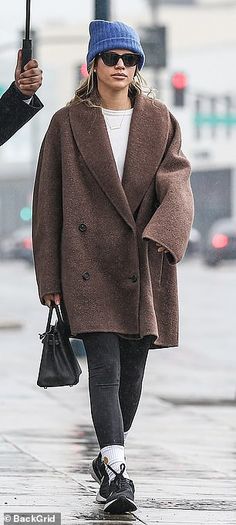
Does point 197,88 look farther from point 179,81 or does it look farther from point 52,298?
point 52,298

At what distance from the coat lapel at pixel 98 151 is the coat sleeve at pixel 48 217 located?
3.6 inches

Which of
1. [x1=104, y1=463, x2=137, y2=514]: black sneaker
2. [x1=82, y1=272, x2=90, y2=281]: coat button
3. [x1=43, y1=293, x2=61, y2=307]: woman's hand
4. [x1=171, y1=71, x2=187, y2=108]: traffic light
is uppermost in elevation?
[x1=82, y1=272, x2=90, y2=281]: coat button

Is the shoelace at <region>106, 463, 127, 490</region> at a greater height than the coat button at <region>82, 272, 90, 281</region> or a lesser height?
lesser

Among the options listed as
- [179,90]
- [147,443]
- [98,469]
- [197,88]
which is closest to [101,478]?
[98,469]

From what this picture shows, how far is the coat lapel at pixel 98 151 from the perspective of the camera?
568cm

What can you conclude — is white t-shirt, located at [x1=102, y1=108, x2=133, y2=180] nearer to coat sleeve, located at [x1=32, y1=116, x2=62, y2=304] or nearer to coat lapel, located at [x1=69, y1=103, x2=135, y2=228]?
coat lapel, located at [x1=69, y1=103, x2=135, y2=228]

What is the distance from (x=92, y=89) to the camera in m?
5.90

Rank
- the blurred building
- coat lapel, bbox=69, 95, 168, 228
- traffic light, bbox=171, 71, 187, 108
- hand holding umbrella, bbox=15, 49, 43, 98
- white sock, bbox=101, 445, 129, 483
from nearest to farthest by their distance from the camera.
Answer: hand holding umbrella, bbox=15, 49, 43, 98 < white sock, bbox=101, 445, 129, 483 < coat lapel, bbox=69, 95, 168, 228 < traffic light, bbox=171, 71, 187, 108 < the blurred building

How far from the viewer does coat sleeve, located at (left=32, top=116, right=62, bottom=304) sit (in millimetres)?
5750

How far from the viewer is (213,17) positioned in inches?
3319

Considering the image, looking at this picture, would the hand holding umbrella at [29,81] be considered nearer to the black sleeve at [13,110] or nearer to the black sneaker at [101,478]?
the black sleeve at [13,110]

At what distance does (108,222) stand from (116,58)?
643 mm

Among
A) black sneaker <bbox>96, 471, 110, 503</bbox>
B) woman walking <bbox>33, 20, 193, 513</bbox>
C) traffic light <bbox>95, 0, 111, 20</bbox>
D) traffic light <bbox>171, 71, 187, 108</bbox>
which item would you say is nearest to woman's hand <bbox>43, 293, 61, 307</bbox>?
woman walking <bbox>33, 20, 193, 513</bbox>

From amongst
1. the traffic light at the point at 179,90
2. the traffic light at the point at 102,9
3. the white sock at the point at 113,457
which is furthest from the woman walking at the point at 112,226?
the traffic light at the point at 179,90
